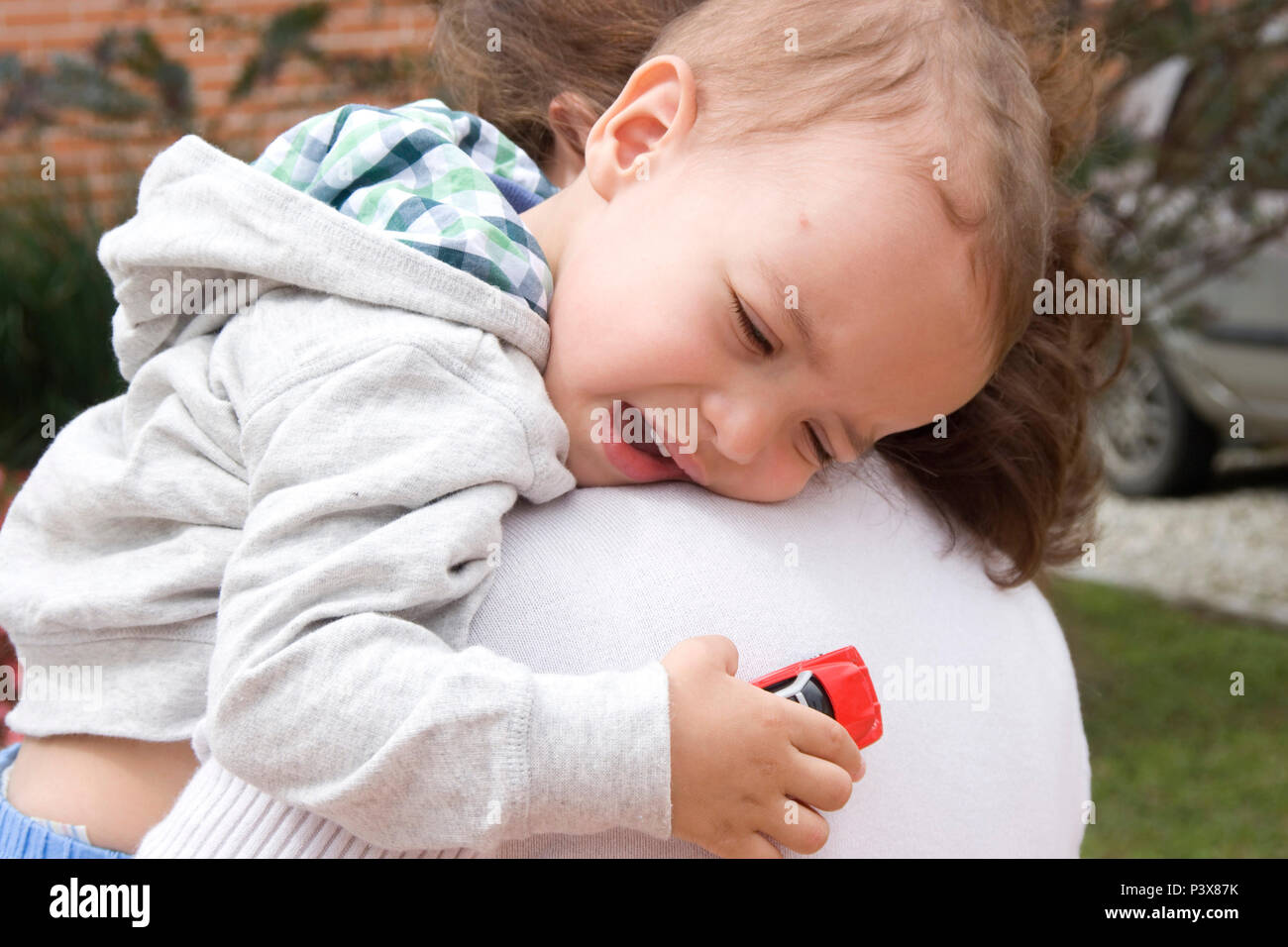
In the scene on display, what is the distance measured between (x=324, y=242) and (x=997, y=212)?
0.86 metres

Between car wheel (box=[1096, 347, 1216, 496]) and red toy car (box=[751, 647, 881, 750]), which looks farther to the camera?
car wheel (box=[1096, 347, 1216, 496])

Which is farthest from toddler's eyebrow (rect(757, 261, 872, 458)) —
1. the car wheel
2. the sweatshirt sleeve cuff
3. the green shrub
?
the car wheel

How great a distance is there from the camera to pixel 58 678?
1.60 metres

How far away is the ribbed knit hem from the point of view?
1408mm

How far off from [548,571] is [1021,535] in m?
0.84

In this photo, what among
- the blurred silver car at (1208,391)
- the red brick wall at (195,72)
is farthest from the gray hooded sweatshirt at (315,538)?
the blurred silver car at (1208,391)

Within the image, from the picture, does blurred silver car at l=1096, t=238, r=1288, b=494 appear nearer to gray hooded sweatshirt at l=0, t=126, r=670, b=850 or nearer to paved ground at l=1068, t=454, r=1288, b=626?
paved ground at l=1068, t=454, r=1288, b=626

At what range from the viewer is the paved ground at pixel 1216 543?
6695 millimetres

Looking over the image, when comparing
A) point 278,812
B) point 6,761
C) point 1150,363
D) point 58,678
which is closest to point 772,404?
point 278,812

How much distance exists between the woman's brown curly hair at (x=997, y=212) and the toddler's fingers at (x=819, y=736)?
56cm

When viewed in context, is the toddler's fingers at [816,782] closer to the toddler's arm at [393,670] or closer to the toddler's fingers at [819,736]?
the toddler's fingers at [819,736]

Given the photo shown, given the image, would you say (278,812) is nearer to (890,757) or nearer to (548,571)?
(548,571)

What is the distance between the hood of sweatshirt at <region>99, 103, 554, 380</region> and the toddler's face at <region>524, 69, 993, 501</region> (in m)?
0.11

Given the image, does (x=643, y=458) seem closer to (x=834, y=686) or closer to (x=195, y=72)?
(x=834, y=686)
